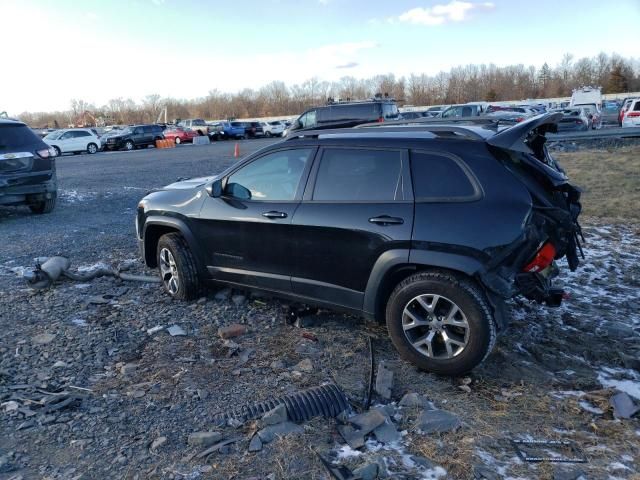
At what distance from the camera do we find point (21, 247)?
25.8 ft

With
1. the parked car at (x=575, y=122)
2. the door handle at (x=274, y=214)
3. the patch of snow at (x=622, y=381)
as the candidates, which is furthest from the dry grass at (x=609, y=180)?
the parked car at (x=575, y=122)

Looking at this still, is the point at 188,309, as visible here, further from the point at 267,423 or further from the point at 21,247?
the point at 21,247

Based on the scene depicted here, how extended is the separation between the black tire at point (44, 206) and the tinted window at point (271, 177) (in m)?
6.96

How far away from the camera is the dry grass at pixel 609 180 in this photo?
9148mm

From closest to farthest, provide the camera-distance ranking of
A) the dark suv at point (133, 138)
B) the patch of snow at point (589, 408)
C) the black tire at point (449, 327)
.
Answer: the patch of snow at point (589, 408)
the black tire at point (449, 327)
the dark suv at point (133, 138)

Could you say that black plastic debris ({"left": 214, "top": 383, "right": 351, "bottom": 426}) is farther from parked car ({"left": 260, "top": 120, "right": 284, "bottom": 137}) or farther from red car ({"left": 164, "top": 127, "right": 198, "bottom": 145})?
parked car ({"left": 260, "top": 120, "right": 284, "bottom": 137})

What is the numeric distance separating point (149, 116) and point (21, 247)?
104m

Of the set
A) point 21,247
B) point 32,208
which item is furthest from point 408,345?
point 32,208

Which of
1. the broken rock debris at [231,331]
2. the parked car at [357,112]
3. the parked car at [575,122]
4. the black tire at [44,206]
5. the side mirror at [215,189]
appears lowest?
the broken rock debris at [231,331]

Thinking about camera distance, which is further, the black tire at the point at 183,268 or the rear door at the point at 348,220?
the black tire at the point at 183,268

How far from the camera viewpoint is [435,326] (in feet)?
12.9

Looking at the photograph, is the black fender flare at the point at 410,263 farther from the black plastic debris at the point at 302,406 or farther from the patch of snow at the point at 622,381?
the patch of snow at the point at 622,381

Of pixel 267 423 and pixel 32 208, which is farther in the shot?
pixel 32 208

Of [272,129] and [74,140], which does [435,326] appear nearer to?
[74,140]
